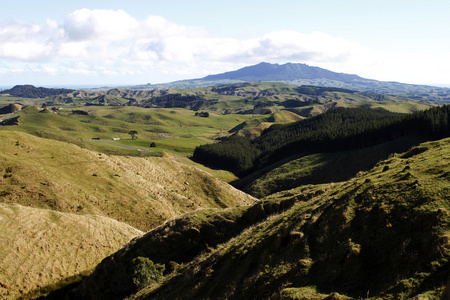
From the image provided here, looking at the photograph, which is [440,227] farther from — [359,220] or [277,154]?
[277,154]

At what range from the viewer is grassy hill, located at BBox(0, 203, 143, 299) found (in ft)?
142

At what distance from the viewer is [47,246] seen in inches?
1962

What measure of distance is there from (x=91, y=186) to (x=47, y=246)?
1259 inches

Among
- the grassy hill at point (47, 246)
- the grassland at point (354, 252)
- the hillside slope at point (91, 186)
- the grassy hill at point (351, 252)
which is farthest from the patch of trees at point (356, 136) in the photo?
the grassy hill at point (47, 246)

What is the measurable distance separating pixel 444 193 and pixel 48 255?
53726 mm

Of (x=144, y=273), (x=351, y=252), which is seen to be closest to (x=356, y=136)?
(x=144, y=273)

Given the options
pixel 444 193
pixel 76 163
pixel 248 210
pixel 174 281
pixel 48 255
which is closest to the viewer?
pixel 444 193

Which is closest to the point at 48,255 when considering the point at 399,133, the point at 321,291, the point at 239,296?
the point at 239,296

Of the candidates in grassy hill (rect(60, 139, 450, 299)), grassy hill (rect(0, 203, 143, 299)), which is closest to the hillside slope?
grassy hill (rect(0, 203, 143, 299))

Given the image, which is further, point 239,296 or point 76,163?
point 76,163

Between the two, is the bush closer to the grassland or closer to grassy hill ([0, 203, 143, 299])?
the grassland

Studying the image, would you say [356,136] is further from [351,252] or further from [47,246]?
[351,252]

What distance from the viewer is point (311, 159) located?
155m

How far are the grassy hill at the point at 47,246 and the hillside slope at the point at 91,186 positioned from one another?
13151mm
